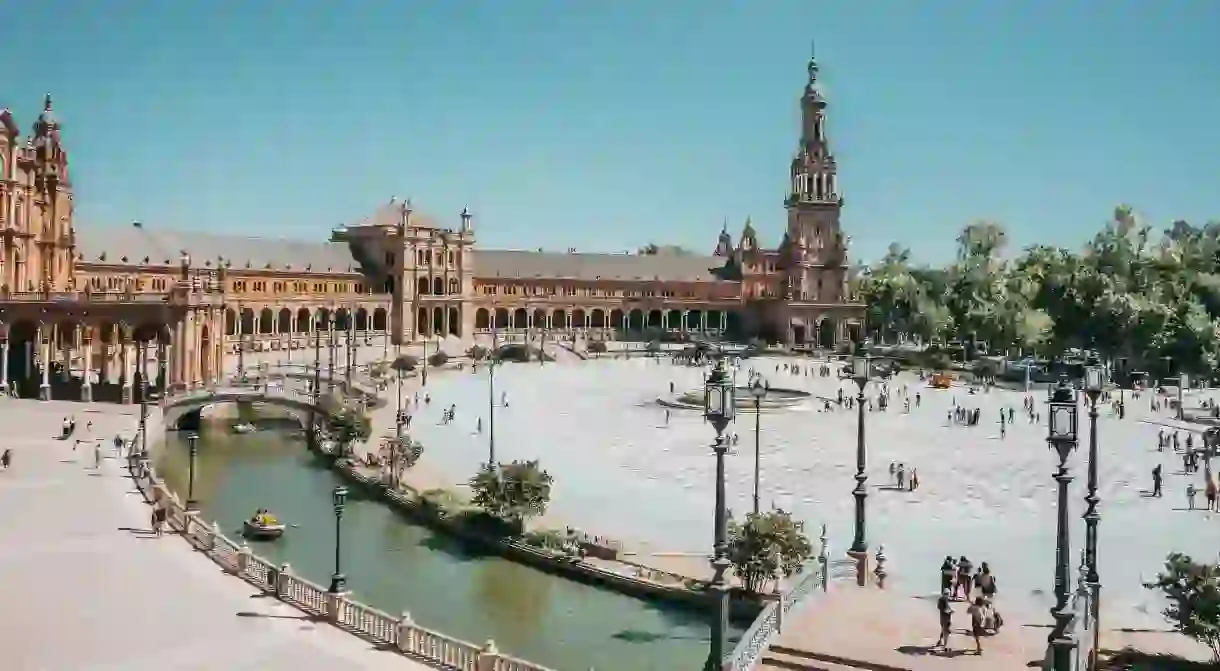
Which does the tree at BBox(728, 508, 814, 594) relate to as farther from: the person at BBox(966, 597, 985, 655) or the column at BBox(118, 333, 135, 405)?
the column at BBox(118, 333, 135, 405)

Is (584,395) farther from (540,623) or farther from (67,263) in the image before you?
(540,623)

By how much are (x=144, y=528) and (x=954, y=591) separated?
1907cm

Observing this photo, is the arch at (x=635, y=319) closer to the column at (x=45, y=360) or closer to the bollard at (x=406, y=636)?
the column at (x=45, y=360)

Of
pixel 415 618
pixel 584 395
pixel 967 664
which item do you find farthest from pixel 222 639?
pixel 584 395

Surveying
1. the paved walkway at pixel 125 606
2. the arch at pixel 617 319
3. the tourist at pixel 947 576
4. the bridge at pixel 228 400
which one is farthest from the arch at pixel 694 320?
the tourist at pixel 947 576

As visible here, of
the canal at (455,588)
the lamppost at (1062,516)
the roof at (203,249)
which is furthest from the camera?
the roof at (203,249)

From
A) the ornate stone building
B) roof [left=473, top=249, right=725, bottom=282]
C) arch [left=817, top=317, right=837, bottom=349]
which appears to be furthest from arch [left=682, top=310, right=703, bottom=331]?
arch [left=817, top=317, right=837, bottom=349]

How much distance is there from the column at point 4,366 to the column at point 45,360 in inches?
62.9

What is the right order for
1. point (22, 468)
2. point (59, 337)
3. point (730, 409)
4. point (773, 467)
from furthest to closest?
point (59, 337)
point (773, 467)
point (22, 468)
point (730, 409)

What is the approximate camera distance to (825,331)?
12038 cm

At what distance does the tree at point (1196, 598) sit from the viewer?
694 inches

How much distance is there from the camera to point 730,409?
14.0 metres

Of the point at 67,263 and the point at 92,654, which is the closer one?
the point at 92,654


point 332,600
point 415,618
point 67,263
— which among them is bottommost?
point 415,618
